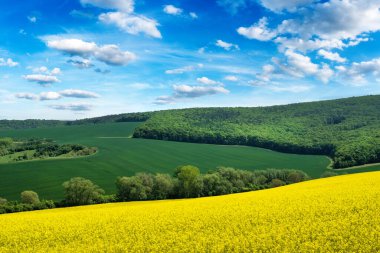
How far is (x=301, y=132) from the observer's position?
170 metres

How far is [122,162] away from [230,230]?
3494 inches

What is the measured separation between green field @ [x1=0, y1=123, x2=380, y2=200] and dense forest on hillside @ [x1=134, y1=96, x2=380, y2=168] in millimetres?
8407

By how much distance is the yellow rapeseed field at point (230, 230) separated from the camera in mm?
15391

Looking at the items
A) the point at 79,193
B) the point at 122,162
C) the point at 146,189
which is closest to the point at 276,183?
the point at 146,189

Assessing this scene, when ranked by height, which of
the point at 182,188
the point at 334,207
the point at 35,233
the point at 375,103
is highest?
the point at 375,103

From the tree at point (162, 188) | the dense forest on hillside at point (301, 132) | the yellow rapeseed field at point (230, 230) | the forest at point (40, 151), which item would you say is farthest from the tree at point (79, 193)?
the dense forest on hillside at point (301, 132)

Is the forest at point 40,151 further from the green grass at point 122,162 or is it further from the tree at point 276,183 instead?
the tree at point 276,183

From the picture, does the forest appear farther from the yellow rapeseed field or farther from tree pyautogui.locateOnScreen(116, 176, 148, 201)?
the yellow rapeseed field

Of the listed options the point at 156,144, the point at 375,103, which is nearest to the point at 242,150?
the point at 156,144

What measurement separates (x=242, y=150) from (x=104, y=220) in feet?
384

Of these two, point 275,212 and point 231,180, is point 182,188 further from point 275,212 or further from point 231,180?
point 275,212

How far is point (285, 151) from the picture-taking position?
14238cm

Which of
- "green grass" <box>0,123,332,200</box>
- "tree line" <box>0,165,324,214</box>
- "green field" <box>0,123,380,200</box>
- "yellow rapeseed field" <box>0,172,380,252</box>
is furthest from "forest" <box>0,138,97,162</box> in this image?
"yellow rapeseed field" <box>0,172,380,252</box>

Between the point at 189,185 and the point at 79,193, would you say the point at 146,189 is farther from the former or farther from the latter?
the point at 79,193
